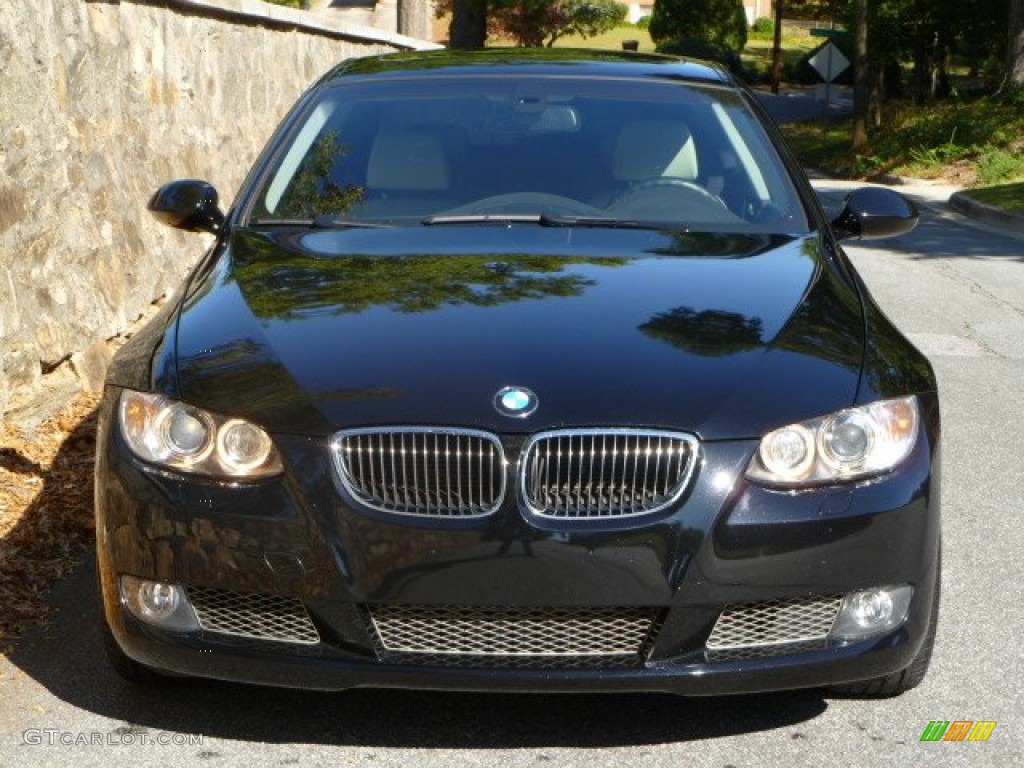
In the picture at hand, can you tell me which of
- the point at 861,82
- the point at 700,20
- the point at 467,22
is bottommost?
the point at 700,20

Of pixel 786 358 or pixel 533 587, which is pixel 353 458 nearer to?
pixel 533 587

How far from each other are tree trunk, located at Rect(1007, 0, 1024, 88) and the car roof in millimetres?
28938

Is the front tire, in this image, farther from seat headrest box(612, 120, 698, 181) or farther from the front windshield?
seat headrest box(612, 120, 698, 181)

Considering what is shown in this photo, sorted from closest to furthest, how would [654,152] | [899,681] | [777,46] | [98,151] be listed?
[899,681]
[654,152]
[98,151]
[777,46]

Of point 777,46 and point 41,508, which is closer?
point 41,508

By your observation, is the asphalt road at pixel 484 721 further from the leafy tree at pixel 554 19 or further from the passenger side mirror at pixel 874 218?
the leafy tree at pixel 554 19

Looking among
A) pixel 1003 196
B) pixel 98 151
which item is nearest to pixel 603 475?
pixel 98 151

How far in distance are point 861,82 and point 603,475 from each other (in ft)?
110

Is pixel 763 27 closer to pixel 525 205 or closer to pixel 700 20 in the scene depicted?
pixel 700 20

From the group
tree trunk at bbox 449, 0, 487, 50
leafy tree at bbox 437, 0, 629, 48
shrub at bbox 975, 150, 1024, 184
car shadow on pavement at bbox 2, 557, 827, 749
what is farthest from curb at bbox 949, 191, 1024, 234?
car shadow on pavement at bbox 2, 557, 827, 749

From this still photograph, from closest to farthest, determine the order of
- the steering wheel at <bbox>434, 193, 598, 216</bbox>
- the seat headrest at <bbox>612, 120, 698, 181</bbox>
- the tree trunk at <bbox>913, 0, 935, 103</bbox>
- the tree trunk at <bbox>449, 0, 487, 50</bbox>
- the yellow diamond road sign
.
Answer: the steering wheel at <bbox>434, 193, 598, 216</bbox>
the seat headrest at <bbox>612, 120, 698, 181</bbox>
the tree trunk at <bbox>449, 0, 487, 50</bbox>
the yellow diamond road sign
the tree trunk at <bbox>913, 0, 935, 103</bbox>

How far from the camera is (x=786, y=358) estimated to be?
3994 millimetres

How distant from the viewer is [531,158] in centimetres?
556

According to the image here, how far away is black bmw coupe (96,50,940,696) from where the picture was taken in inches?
145
